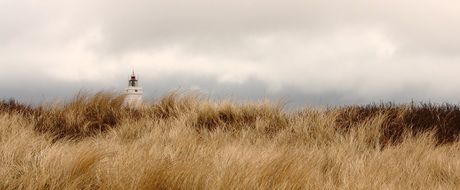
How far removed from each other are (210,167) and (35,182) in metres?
1.64

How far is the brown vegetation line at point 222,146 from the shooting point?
520 centimetres

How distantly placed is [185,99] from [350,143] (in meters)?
4.48

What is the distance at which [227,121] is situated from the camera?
35.2 feet

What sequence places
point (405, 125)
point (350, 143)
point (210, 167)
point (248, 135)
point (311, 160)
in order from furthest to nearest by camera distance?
point (405, 125) → point (248, 135) → point (350, 143) → point (311, 160) → point (210, 167)

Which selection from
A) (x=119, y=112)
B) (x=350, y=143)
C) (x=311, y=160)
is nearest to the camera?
(x=311, y=160)

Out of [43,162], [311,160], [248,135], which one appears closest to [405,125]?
[248,135]

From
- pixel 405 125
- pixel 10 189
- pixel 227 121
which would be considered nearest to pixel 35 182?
pixel 10 189

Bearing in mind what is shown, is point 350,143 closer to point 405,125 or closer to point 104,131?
point 405,125

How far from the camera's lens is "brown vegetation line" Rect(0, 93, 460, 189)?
5199 millimetres

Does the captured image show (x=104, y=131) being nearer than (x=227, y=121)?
Yes

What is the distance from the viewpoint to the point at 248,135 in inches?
372

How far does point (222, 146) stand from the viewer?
7.76m

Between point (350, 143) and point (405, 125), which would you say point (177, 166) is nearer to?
point (350, 143)

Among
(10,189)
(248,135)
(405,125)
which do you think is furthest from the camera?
(405,125)
